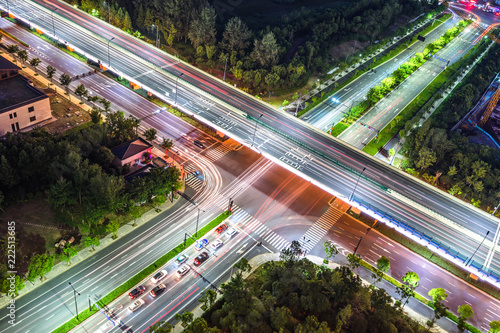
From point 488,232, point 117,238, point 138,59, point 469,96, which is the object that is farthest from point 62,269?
point 469,96

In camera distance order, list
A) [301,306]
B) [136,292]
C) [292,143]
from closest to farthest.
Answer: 1. [301,306]
2. [136,292]
3. [292,143]

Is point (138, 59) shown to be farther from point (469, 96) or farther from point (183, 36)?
point (469, 96)

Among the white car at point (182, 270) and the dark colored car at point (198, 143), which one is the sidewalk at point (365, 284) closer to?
the white car at point (182, 270)

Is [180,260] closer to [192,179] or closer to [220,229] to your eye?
[220,229]

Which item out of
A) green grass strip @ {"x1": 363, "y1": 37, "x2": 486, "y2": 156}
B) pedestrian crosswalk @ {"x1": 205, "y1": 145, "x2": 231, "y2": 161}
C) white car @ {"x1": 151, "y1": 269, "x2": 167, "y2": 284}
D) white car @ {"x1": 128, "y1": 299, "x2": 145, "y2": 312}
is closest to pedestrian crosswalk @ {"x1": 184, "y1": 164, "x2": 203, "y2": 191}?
pedestrian crosswalk @ {"x1": 205, "y1": 145, "x2": 231, "y2": 161}

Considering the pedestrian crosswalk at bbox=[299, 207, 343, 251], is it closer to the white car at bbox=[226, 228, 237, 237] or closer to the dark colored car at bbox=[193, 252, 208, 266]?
the white car at bbox=[226, 228, 237, 237]

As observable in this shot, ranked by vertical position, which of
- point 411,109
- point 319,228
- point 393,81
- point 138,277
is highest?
point 393,81

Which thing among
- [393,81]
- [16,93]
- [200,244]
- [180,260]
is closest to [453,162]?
[393,81]
